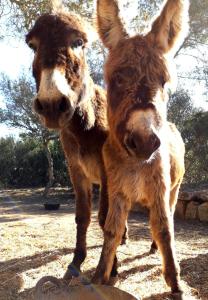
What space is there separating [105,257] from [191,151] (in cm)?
901

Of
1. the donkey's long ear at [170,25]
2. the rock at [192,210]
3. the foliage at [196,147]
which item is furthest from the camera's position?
the foliage at [196,147]

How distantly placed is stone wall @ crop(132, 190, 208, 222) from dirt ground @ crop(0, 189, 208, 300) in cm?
20

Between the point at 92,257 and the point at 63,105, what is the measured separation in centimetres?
234

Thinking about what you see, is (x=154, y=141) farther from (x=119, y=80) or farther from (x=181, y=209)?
(x=181, y=209)

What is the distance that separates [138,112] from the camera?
240cm

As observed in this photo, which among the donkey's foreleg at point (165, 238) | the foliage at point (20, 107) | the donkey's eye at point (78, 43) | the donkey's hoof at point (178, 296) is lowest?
the donkey's hoof at point (178, 296)

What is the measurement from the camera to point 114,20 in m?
3.12

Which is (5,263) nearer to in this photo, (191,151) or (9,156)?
(191,151)

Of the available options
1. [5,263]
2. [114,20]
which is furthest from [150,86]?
[5,263]

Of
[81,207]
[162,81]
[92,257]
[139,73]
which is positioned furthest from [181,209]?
[139,73]

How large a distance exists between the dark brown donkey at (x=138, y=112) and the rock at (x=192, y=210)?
4.88 metres

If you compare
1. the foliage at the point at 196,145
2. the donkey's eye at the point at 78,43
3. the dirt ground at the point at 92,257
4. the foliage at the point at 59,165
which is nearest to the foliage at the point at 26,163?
the foliage at the point at 59,165

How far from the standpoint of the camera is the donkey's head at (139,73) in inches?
93.4

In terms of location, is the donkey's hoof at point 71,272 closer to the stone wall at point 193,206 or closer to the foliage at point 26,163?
the stone wall at point 193,206
